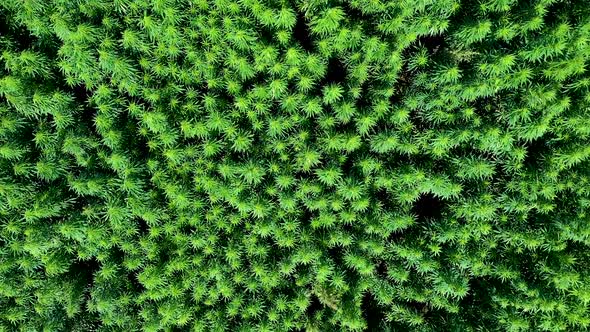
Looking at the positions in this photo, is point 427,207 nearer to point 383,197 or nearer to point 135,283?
point 383,197

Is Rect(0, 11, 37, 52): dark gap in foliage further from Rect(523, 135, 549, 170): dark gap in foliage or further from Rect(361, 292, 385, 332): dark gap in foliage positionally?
Rect(523, 135, 549, 170): dark gap in foliage

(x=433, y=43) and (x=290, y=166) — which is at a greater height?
(x=433, y=43)

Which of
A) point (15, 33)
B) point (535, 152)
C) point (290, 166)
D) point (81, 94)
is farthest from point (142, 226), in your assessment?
point (535, 152)

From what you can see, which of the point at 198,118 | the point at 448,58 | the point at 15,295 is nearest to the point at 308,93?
the point at 198,118

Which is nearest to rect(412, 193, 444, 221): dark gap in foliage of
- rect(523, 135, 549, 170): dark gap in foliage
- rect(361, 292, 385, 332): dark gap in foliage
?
rect(523, 135, 549, 170): dark gap in foliage

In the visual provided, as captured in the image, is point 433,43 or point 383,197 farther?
point 383,197

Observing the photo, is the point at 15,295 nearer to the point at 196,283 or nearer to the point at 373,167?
the point at 196,283

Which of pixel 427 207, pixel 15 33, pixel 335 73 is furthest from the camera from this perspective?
pixel 427 207
